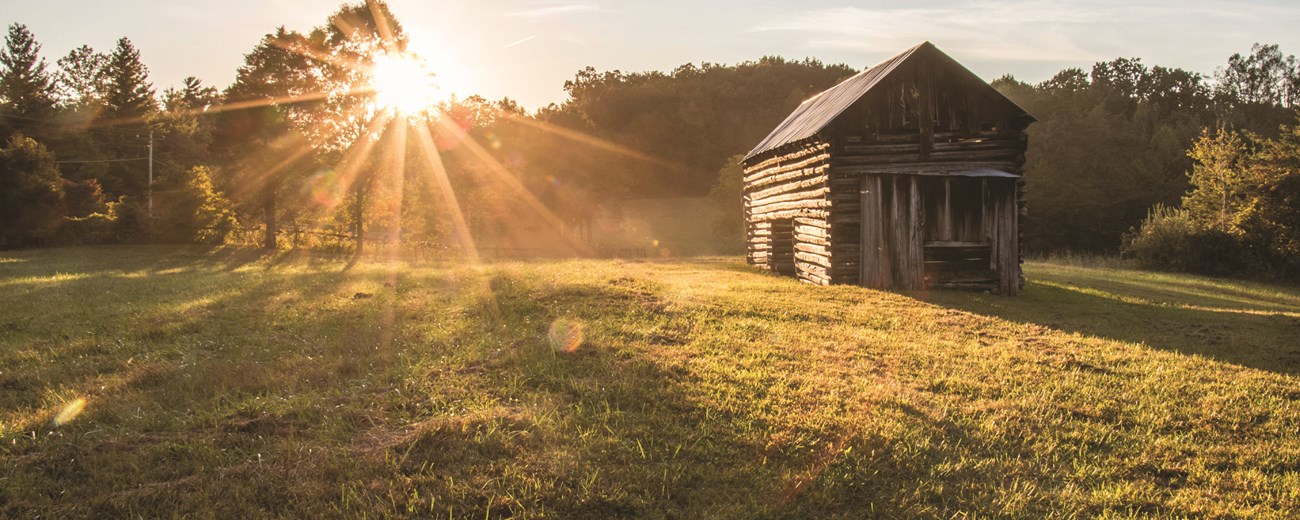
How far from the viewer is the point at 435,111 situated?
40.8 m

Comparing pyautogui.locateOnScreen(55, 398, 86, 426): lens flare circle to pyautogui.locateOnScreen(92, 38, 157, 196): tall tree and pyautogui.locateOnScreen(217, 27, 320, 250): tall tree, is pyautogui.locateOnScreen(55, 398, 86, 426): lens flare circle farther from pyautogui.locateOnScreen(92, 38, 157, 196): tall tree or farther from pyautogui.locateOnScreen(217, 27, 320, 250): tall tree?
pyautogui.locateOnScreen(92, 38, 157, 196): tall tree

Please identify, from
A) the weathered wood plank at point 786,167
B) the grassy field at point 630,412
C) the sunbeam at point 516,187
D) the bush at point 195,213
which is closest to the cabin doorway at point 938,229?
the weathered wood plank at point 786,167

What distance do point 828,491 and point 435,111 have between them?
40941 mm

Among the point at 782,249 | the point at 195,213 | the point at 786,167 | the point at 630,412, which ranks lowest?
the point at 630,412

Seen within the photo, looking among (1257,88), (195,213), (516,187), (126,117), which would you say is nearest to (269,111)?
(195,213)

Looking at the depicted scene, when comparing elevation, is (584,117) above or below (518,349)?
above

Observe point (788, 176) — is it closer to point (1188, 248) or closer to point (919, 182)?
point (919, 182)

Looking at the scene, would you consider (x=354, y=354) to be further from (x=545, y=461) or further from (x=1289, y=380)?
(x=1289, y=380)

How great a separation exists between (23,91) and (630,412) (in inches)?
2218

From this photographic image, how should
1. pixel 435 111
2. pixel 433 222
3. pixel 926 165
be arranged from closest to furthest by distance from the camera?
pixel 926 165 → pixel 433 222 → pixel 435 111

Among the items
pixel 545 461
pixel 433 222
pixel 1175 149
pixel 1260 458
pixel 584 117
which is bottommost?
pixel 1260 458

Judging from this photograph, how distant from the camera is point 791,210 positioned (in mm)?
18609

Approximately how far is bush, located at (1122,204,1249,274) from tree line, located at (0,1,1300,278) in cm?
43

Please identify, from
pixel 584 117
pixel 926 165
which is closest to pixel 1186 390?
pixel 926 165
